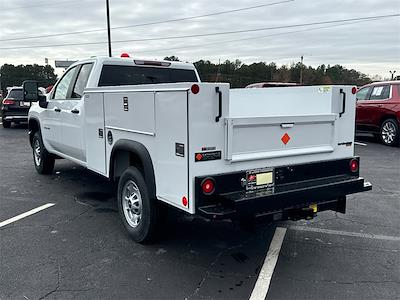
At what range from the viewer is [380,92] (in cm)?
1220

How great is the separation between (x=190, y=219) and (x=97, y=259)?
1546 millimetres

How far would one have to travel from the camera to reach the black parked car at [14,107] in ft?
57.0

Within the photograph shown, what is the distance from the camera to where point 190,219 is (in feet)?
17.7

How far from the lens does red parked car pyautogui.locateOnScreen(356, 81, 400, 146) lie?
11664 millimetres

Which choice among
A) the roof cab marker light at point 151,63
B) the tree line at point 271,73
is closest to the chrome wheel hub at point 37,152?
the roof cab marker light at point 151,63

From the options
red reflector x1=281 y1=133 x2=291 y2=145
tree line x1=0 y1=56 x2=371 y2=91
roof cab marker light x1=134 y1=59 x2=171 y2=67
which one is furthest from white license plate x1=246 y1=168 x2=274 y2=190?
tree line x1=0 y1=56 x2=371 y2=91

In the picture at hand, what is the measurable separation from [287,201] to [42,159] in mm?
5490

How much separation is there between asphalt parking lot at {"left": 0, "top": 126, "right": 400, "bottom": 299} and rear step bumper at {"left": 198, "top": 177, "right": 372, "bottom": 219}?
0.52 metres

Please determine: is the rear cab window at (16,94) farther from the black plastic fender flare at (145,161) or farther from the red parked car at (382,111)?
the black plastic fender flare at (145,161)

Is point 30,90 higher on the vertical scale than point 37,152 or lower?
higher

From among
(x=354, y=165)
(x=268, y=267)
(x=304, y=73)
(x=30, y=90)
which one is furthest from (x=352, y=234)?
(x=304, y=73)

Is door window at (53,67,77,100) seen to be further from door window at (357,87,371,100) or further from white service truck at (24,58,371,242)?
door window at (357,87,371,100)

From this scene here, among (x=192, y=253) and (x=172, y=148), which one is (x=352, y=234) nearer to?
(x=192, y=253)

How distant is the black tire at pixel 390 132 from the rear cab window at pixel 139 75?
7562mm
